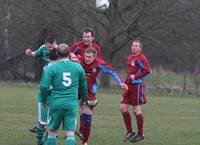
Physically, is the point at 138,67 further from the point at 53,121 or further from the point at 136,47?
the point at 53,121

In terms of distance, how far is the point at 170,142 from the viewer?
11445mm

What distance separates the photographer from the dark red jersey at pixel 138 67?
11758mm

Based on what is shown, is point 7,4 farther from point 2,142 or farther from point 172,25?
point 2,142

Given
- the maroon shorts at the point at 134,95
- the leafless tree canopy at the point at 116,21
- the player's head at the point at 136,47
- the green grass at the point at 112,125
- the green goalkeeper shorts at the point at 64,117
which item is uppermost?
the leafless tree canopy at the point at 116,21

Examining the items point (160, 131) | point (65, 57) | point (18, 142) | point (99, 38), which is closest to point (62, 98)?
point (65, 57)

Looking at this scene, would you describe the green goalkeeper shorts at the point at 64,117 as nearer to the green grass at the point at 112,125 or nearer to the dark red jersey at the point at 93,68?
the dark red jersey at the point at 93,68

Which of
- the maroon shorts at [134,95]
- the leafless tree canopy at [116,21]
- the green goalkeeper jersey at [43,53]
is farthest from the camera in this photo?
the leafless tree canopy at [116,21]

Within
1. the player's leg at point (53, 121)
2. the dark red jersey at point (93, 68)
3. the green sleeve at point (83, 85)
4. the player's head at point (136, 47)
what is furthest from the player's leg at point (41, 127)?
the player's head at point (136, 47)

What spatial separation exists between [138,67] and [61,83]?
131 inches

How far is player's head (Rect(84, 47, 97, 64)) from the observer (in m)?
10.4

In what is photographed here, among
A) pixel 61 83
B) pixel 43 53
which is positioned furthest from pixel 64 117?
pixel 43 53

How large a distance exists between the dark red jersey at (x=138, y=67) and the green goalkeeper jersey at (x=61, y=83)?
9.93ft

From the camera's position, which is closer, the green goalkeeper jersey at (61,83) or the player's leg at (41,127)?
the green goalkeeper jersey at (61,83)

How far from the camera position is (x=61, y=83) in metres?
8.80
